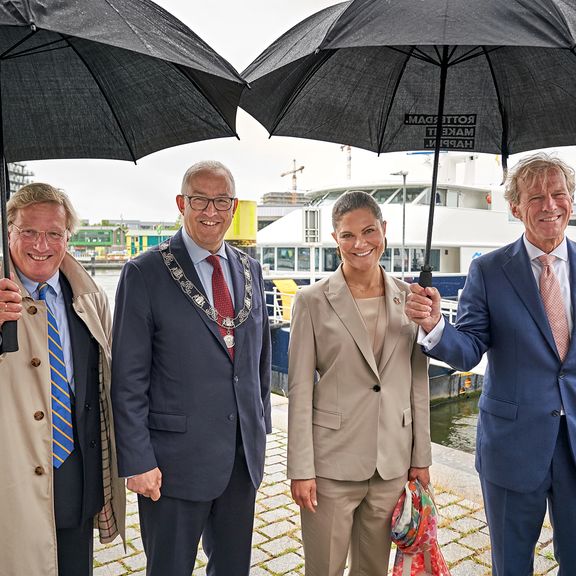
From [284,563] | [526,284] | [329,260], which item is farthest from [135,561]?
[329,260]

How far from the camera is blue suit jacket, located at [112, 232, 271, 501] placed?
207 centimetres

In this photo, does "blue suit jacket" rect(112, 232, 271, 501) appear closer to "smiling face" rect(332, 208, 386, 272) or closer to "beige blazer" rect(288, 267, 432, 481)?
"beige blazer" rect(288, 267, 432, 481)

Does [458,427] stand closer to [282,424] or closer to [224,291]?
[282,424]

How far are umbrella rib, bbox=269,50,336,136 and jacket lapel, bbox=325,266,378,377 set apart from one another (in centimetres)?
80

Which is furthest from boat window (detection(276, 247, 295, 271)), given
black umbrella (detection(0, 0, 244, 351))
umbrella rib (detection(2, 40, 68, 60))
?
umbrella rib (detection(2, 40, 68, 60))

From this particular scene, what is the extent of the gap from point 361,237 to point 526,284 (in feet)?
2.18

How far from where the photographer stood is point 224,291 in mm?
2277

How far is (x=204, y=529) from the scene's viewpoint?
2408mm

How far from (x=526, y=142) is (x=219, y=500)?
2.07 m

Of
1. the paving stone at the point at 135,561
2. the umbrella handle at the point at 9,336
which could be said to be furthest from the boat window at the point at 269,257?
the umbrella handle at the point at 9,336

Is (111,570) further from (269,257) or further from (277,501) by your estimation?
(269,257)

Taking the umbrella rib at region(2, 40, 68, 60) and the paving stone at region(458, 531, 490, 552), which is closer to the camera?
the umbrella rib at region(2, 40, 68, 60)

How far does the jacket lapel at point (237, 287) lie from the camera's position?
222 centimetres

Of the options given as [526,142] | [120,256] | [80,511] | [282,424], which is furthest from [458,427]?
[120,256]
